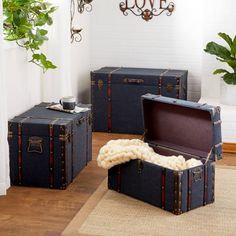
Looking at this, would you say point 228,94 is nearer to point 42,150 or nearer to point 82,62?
point 82,62

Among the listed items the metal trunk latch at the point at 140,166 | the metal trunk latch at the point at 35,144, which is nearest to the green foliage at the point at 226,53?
the metal trunk latch at the point at 140,166

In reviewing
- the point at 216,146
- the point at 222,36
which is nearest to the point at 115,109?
the point at 222,36

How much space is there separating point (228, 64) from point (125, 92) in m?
1.18

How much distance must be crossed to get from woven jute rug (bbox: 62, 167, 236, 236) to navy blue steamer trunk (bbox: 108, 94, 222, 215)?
9 cm

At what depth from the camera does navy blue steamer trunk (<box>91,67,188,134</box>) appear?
22.8 ft

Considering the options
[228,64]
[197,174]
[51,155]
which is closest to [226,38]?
[228,64]

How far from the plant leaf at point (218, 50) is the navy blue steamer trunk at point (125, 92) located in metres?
0.46

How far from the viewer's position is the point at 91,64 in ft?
25.7

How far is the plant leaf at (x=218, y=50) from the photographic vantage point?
6660mm

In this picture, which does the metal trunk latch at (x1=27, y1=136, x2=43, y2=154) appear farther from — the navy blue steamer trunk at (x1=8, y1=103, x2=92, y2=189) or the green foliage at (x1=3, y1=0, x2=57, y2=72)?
the green foliage at (x1=3, y1=0, x2=57, y2=72)

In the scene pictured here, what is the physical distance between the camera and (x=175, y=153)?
17.5 ft

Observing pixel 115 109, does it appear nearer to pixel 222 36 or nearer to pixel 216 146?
pixel 222 36

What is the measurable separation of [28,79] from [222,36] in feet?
6.87

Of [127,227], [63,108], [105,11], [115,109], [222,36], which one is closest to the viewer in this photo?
[127,227]
